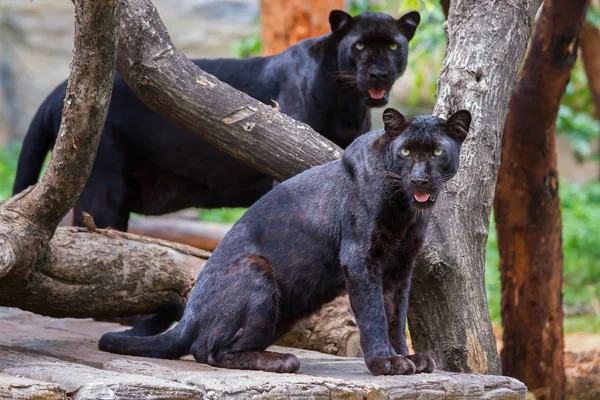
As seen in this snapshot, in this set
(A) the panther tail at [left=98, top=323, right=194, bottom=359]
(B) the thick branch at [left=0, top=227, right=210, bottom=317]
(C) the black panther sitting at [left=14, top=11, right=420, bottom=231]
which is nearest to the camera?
(A) the panther tail at [left=98, top=323, right=194, bottom=359]

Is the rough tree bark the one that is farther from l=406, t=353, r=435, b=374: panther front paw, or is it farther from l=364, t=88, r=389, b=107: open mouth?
l=406, t=353, r=435, b=374: panther front paw

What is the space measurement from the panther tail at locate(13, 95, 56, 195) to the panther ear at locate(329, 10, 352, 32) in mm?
1821

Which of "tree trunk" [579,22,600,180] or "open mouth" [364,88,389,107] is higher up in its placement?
"tree trunk" [579,22,600,180]

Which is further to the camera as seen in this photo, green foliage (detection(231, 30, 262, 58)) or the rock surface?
green foliage (detection(231, 30, 262, 58))

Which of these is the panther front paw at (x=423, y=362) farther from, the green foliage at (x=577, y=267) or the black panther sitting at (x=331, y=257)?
the green foliage at (x=577, y=267)

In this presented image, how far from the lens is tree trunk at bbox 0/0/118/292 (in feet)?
9.30

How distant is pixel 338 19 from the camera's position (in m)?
5.00

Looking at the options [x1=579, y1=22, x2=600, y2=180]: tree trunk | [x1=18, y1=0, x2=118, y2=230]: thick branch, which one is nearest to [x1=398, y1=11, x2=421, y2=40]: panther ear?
[x1=18, y1=0, x2=118, y2=230]: thick branch

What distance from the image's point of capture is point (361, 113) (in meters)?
5.04

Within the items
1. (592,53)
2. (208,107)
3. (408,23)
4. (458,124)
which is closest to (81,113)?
(208,107)

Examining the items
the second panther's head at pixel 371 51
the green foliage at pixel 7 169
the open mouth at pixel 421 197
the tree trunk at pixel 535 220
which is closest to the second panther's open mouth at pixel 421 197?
the open mouth at pixel 421 197

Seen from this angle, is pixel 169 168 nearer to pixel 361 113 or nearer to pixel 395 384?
pixel 361 113

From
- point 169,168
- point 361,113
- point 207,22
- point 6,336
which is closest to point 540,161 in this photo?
point 361,113

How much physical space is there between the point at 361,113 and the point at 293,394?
2.57 meters
